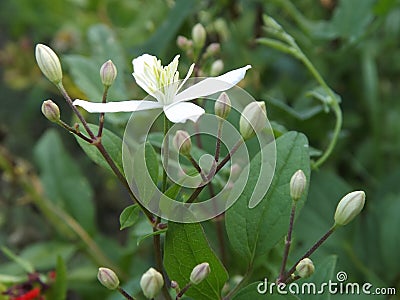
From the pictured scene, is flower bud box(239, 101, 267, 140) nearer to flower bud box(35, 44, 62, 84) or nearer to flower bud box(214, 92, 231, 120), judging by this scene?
flower bud box(214, 92, 231, 120)

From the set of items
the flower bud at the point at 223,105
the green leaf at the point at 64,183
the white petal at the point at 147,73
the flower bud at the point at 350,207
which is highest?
the white petal at the point at 147,73

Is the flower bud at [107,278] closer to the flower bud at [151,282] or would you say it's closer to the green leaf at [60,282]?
the flower bud at [151,282]

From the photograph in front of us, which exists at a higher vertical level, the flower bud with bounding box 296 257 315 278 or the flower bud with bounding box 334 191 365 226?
the flower bud with bounding box 334 191 365 226

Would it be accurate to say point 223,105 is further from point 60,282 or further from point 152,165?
point 60,282

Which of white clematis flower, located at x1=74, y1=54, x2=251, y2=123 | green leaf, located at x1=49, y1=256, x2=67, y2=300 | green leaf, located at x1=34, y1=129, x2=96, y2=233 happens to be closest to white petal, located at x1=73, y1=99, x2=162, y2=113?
white clematis flower, located at x1=74, y1=54, x2=251, y2=123

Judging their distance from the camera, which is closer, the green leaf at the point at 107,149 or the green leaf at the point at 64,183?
the green leaf at the point at 107,149

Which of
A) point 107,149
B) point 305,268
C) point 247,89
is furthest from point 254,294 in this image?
point 247,89

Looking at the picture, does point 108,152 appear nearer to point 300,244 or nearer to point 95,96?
point 95,96

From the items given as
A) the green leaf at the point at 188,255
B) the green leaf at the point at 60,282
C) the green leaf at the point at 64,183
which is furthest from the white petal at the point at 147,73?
the green leaf at the point at 64,183
